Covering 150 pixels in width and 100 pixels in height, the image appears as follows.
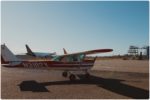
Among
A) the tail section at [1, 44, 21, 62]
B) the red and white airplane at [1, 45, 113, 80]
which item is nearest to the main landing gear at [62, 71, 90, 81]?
the red and white airplane at [1, 45, 113, 80]

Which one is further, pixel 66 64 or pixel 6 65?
pixel 66 64

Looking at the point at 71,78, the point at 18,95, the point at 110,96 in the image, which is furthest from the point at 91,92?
the point at 71,78

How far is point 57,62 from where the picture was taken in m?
19.2

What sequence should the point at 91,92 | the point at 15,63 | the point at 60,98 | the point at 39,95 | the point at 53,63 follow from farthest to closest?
the point at 53,63, the point at 15,63, the point at 91,92, the point at 39,95, the point at 60,98

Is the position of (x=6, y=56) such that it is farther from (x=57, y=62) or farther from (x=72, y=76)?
A: (x=72, y=76)

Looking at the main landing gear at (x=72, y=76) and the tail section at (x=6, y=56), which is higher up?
the tail section at (x=6, y=56)

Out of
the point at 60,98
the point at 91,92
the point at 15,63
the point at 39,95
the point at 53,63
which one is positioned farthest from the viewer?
the point at 53,63

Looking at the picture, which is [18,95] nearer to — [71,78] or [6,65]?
[6,65]

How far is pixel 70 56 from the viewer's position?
19750 millimetres

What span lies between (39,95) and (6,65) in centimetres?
652

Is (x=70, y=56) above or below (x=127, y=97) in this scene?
above

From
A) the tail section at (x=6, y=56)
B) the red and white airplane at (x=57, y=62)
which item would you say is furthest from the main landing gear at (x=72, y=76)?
the tail section at (x=6, y=56)

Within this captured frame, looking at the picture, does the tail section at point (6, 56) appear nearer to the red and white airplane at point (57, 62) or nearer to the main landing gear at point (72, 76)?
the red and white airplane at point (57, 62)

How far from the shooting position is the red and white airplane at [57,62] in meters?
17.7
